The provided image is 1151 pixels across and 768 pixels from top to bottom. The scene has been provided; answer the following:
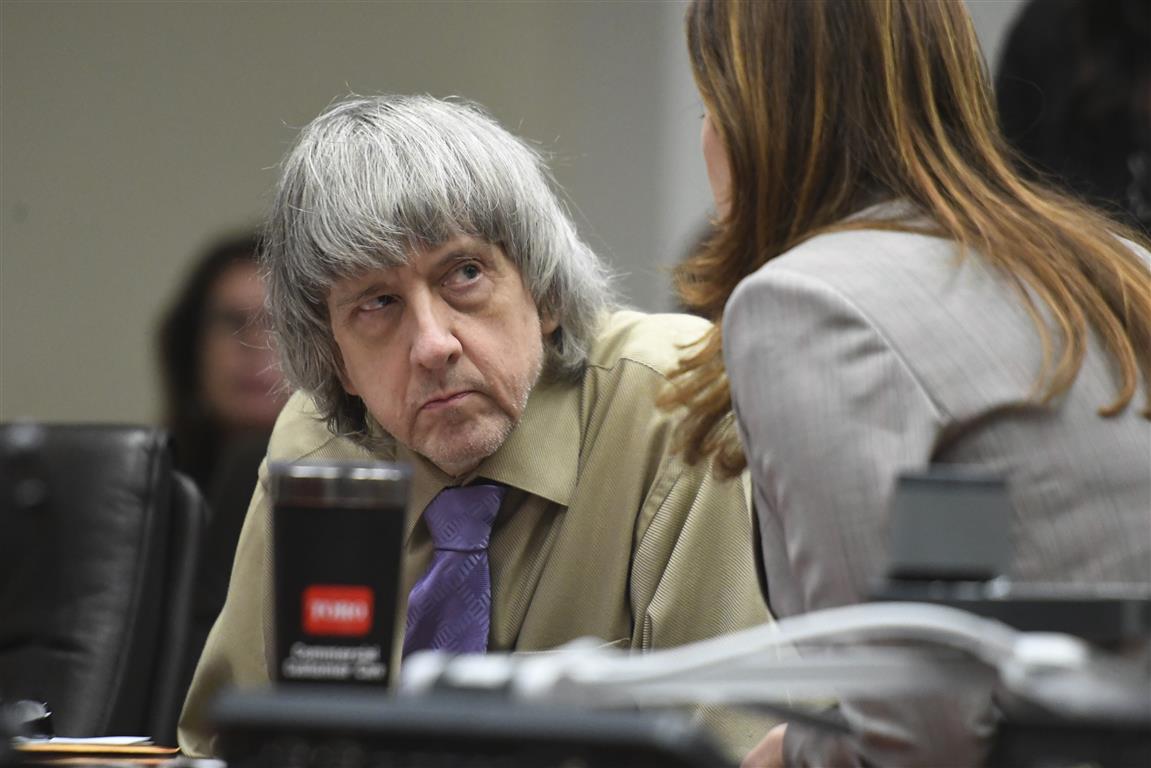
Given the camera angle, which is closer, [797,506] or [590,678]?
[590,678]

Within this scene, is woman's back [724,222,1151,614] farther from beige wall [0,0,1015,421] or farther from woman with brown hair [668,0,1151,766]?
beige wall [0,0,1015,421]

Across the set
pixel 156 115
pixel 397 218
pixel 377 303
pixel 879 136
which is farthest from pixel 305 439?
pixel 156 115

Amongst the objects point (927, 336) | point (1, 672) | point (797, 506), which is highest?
point (927, 336)

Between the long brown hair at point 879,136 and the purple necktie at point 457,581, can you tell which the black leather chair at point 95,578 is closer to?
the purple necktie at point 457,581

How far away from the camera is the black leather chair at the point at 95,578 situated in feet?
6.92

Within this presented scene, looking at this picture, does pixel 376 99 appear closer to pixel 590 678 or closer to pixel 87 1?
pixel 590 678

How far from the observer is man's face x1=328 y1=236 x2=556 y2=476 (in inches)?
71.9

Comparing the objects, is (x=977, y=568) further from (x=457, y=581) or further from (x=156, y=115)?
(x=156, y=115)

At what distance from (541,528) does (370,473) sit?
949 mm

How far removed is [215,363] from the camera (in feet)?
12.8

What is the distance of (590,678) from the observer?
2.80ft

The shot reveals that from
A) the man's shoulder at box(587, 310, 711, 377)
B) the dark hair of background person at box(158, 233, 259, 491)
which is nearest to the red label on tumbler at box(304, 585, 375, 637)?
the man's shoulder at box(587, 310, 711, 377)

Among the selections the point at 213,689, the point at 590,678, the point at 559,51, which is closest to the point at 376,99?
the point at 213,689

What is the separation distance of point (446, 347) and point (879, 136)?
63 centimetres
